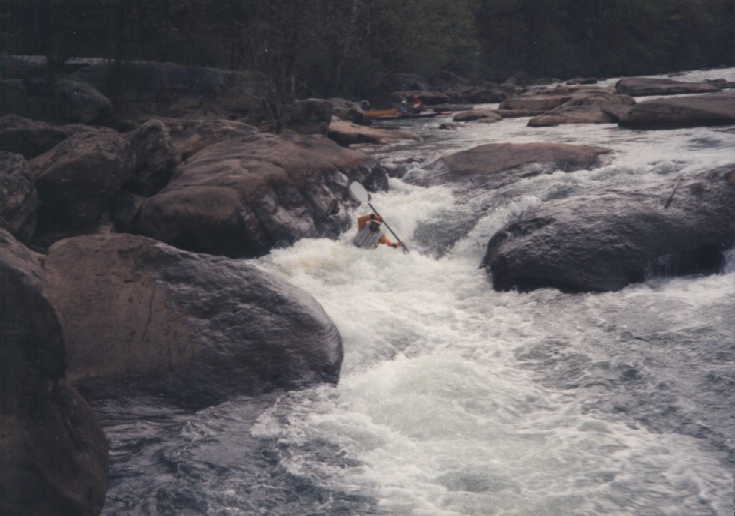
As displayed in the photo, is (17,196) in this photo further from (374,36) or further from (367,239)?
(374,36)

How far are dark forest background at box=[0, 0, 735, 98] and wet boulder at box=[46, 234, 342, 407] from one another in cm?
1054

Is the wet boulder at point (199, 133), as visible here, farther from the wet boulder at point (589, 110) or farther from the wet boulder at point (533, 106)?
the wet boulder at point (533, 106)

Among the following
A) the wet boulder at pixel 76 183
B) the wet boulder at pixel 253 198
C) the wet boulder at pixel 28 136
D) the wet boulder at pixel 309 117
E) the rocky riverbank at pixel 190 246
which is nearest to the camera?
the rocky riverbank at pixel 190 246

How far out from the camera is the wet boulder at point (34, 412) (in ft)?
11.3

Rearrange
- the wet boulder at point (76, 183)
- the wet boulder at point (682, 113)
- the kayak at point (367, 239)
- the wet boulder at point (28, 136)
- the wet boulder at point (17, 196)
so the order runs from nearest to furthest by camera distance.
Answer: the wet boulder at point (17, 196), the wet boulder at point (76, 183), the kayak at point (367, 239), the wet boulder at point (28, 136), the wet boulder at point (682, 113)

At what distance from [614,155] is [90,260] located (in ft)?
26.9

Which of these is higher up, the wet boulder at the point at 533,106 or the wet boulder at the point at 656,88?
the wet boulder at the point at 656,88

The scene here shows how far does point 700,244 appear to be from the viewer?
7.92 meters

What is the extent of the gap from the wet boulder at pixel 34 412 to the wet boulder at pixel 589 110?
14.8 m

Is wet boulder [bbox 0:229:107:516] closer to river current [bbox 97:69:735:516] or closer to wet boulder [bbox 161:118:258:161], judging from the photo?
river current [bbox 97:69:735:516]

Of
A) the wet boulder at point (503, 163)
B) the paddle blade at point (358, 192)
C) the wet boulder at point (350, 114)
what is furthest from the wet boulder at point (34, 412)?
the wet boulder at point (350, 114)

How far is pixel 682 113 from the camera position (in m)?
14.8

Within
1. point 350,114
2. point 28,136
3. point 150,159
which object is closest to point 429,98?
point 350,114

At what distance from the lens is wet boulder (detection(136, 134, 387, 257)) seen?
8703 mm
